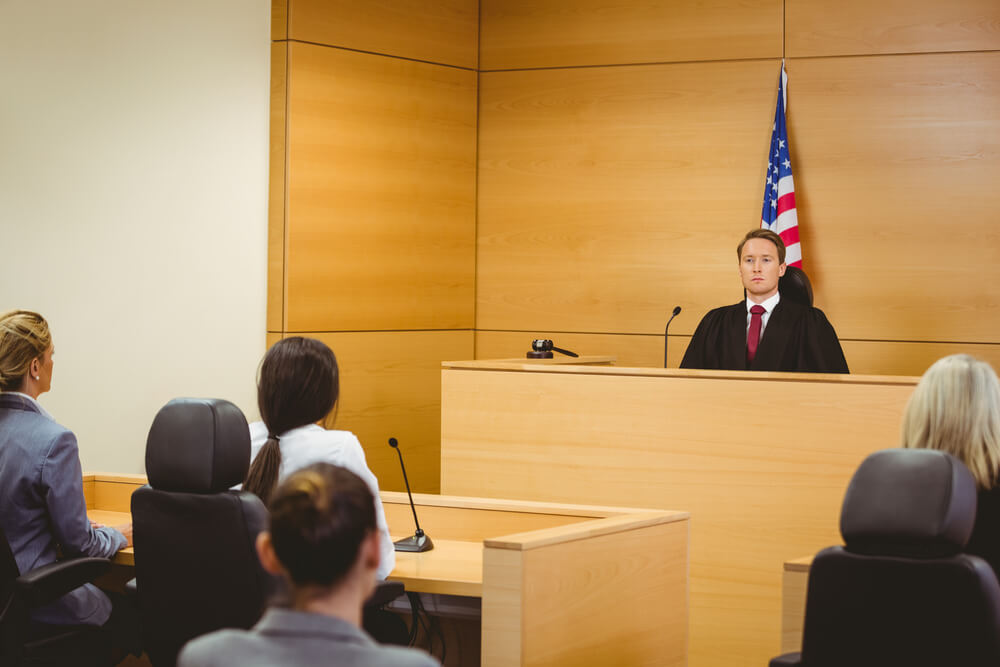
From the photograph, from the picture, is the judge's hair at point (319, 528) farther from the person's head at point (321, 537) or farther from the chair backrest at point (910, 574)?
the chair backrest at point (910, 574)

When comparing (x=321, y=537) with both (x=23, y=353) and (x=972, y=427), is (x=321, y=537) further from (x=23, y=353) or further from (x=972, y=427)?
(x=23, y=353)

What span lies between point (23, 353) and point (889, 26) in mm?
4460

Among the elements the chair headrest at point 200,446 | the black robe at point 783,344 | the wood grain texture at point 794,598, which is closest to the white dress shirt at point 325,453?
the chair headrest at point 200,446

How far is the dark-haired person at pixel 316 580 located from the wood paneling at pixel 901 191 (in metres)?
4.67

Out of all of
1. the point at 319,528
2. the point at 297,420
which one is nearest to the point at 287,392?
the point at 297,420

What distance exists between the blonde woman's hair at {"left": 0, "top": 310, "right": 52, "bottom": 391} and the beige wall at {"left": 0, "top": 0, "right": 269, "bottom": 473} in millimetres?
2023

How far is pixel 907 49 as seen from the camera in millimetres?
5520

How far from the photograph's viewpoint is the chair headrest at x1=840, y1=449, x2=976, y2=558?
1.90 metres

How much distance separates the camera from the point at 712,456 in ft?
12.4

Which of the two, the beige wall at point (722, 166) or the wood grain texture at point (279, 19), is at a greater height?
the wood grain texture at point (279, 19)

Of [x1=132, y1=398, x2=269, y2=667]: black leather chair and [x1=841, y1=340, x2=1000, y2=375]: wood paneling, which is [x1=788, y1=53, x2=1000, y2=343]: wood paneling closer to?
[x1=841, y1=340, x2=1000, y2=375]: wood paneling

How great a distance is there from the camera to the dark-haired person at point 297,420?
8.75 feet

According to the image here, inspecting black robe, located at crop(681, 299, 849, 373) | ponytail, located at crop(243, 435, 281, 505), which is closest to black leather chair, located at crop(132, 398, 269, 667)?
ponytail, located at crop(243, 435, 281, 505)

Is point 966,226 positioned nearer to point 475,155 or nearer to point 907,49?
point 907,49
